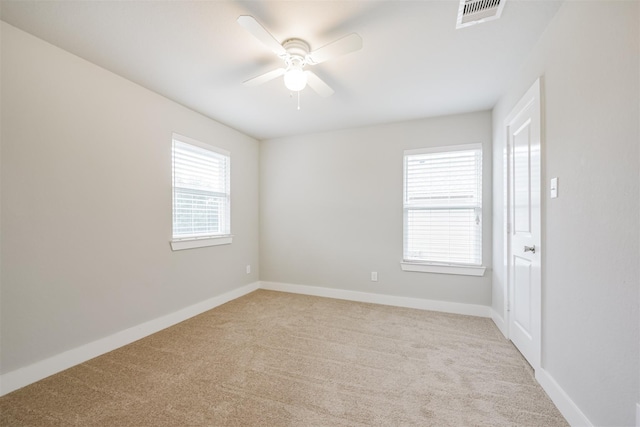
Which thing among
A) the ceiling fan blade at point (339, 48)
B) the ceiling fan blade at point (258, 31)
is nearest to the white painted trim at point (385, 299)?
the ceiling fan blade at point (339, 48)

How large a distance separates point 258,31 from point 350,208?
8.76ft

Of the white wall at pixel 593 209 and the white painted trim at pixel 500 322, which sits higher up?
the white wall at pixel 593 209

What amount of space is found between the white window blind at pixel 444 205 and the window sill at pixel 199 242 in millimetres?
2512

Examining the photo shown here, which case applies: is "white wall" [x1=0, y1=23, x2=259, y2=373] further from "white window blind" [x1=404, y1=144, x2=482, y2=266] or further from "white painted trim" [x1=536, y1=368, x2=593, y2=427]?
"white painted trim" [x1=536, y1=368, x2=593, y2=427]

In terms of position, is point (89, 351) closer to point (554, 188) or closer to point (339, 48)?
point (339, 48)

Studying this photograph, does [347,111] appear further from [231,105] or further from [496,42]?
[496,42]

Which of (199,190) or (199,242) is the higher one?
(199,190)

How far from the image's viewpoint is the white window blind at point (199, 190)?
3.12 meters

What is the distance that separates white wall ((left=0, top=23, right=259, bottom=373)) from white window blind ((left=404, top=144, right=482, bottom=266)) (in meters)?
2.90

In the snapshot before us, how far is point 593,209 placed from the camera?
4.50ft

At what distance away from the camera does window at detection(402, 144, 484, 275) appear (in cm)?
329

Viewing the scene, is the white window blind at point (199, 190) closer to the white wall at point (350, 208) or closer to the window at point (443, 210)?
the white wall at point (350, 208)

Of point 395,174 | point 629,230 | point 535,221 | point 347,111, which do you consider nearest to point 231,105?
point 347,111

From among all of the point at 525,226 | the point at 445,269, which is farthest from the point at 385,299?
the point at 525,226
